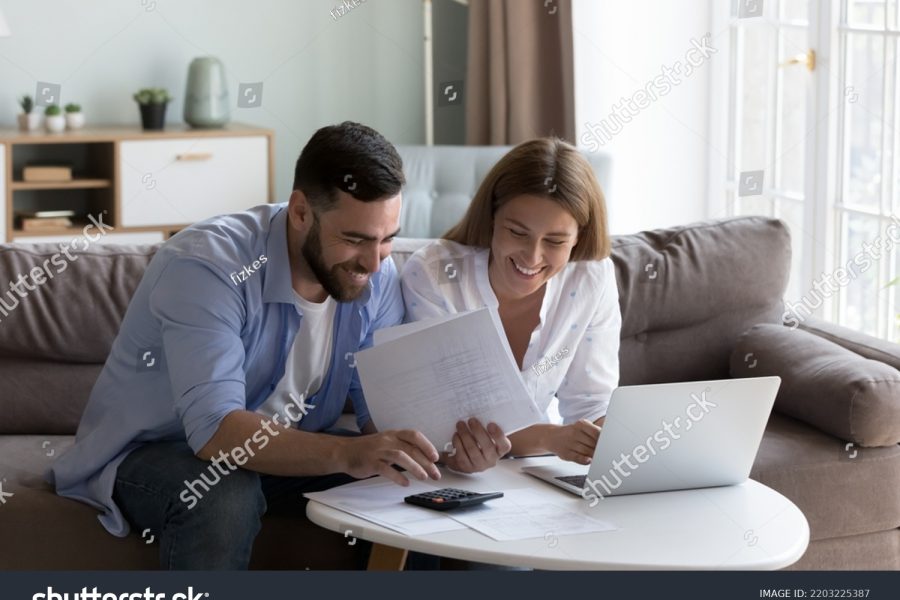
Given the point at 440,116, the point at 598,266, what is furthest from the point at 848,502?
the point at 440,116

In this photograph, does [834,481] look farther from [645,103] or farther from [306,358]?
[645,103]

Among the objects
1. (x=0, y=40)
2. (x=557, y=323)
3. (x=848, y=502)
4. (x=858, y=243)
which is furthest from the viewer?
(x=0, y=40)

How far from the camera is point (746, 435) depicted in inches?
74.6

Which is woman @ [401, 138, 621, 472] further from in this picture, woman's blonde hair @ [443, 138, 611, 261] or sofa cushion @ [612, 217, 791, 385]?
sofa cushion @ [612, 217, 791, 385]

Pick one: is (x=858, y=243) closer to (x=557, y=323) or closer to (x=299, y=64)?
(x=557, y=323)

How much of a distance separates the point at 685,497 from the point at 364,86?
364cm

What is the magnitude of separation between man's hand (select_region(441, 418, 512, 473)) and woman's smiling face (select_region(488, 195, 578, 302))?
1.23 feet

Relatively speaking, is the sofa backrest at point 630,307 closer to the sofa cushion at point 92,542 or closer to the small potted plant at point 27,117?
the sofa cushion at point 92,542

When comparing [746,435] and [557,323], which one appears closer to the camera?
[746,435]

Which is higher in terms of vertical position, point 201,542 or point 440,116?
point 440,116

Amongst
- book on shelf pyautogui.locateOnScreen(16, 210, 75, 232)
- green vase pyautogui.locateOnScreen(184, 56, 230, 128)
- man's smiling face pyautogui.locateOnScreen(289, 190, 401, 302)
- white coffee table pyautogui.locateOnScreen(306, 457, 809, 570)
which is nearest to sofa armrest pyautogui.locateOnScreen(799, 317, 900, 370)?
white coffee table pyautogui.locateOnScreen(306, 457, 809, 570)

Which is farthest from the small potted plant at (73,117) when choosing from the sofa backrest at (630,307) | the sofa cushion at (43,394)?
the sofa cushion at (43,394)

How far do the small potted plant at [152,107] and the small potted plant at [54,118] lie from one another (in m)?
0.29

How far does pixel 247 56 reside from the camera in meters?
5.05
